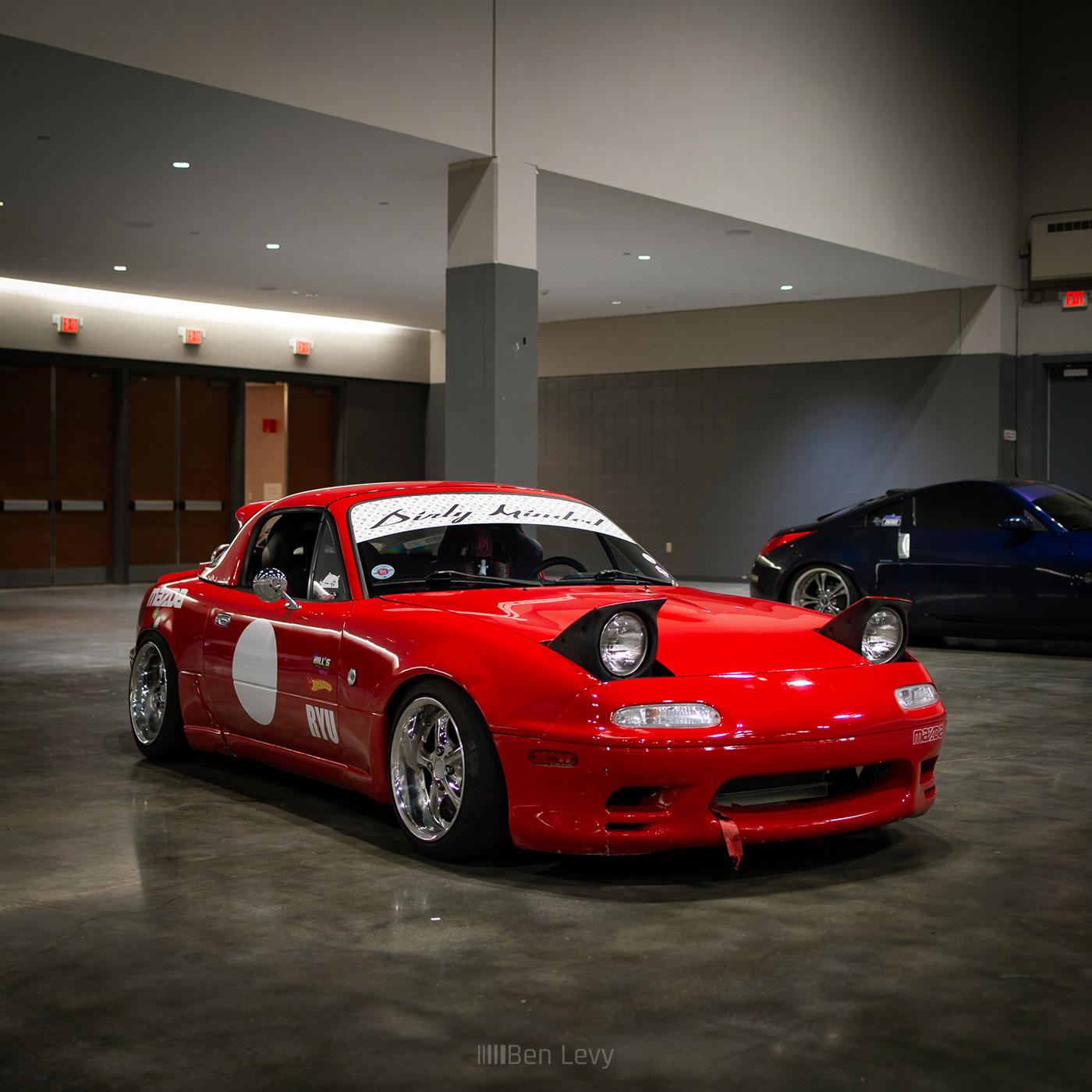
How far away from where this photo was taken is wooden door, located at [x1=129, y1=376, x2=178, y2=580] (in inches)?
A: 715

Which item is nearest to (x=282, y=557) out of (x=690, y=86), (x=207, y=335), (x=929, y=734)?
(x=929, y=734)

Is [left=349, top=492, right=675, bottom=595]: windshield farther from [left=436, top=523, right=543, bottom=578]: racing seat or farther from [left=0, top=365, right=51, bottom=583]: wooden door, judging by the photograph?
[left=0, top=365, right=51, bottom=583]: wooden door

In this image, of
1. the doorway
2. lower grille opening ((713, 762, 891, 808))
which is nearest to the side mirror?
lower grille opening ((713, 762, 891, 808))

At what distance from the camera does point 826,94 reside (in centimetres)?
1321

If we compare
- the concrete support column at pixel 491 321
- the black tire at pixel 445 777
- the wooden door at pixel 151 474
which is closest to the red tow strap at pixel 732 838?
the black tire at pixel 445 777

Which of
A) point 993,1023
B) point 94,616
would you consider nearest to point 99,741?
point 993,1023

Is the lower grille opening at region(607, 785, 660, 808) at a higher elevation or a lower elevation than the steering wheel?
lower

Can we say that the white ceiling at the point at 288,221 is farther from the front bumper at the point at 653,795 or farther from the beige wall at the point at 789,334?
the front bumper at the point at 653,795

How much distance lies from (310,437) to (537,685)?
1705cm

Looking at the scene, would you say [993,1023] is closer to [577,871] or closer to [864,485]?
[577,871]

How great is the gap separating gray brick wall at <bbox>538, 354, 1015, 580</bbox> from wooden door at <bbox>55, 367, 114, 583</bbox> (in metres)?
6.50

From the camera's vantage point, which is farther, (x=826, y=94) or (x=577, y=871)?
(x=826, y=94)

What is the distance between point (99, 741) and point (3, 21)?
3.93 m

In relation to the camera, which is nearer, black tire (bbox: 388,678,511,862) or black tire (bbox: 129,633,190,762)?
black tire (bbox: 388,678,511,862)
